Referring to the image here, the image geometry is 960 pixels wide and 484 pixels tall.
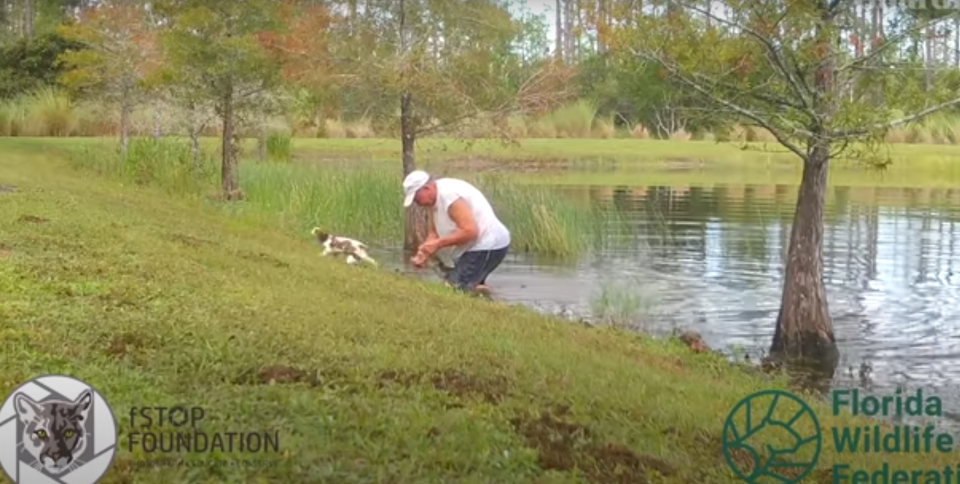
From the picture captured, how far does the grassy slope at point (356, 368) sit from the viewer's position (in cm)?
480

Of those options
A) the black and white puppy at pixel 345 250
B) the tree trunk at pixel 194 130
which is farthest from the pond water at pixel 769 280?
the tree trunk at pixel 194 130

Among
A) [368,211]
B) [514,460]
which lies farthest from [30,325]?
[368,211]

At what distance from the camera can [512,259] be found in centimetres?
1616

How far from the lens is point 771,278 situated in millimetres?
14664

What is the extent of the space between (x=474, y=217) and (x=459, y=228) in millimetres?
318

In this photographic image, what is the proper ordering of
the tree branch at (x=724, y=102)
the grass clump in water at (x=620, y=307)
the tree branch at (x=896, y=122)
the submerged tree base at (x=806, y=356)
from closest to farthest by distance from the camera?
the tree branch at (x=896, y=122) < the submerged tree base at (x=806, y=356) < the tree branch at (x=724, y=102) < the grass clump in water at (x=620, y=307)

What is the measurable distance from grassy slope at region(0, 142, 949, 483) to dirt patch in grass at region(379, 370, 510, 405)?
0.04ft

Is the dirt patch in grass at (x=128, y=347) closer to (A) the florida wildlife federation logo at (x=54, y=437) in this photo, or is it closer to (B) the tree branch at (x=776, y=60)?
(A) the florida wildlife federation logo at (x=54, y=437)

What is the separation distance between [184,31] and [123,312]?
12.5m

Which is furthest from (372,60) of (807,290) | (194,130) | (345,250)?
(807,290)

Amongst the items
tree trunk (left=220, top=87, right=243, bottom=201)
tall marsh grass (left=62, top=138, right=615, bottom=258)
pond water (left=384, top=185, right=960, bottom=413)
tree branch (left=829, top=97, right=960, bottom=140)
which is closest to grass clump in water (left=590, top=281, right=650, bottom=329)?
pond water (left=384, top=185, right=960, bottom=413)

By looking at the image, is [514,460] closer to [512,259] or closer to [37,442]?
[37,442]

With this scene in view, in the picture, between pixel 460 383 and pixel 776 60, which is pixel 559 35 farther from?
pixel 460 383

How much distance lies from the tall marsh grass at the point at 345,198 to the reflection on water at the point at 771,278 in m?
0.66
